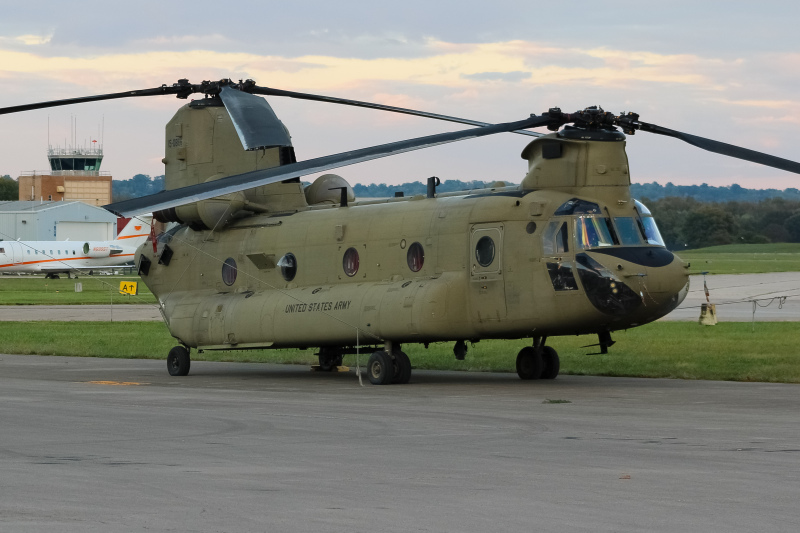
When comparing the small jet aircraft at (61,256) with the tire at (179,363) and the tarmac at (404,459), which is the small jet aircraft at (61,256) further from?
the tarmac at (404,459)

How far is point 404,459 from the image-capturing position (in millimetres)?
11414

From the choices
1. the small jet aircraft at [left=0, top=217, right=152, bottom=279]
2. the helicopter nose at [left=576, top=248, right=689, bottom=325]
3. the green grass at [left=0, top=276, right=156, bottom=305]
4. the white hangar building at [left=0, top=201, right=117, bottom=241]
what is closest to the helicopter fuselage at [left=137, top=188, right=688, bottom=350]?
the helicopter nose at [left=576, top=248, right=689, bottom=325]

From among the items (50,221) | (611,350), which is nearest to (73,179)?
(50,221)

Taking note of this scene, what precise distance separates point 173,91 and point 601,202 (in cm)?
983

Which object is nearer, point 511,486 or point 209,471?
point 511,486

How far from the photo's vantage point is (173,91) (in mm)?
24938

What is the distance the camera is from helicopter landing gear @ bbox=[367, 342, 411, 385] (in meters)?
21.1

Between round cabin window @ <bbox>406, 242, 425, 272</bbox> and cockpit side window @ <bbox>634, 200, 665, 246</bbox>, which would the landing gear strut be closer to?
round cabin window @ <bbox>406, 242, 425, 272</bbox>

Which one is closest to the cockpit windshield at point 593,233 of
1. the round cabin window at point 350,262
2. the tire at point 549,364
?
the tire at point 549,364

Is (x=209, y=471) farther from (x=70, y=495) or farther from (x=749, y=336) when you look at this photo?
(x=749, y=336)

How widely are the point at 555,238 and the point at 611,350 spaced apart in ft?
29.2

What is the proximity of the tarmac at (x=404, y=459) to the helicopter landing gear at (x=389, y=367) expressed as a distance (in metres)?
0.76

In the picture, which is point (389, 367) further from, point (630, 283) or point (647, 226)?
point (647, 226)

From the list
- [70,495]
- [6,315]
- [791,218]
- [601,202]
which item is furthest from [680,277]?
[791,218]
